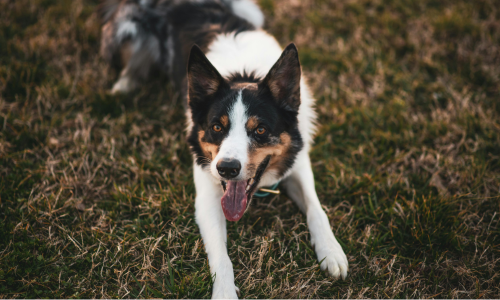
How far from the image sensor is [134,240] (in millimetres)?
2900

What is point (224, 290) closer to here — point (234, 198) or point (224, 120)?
point (234, 198)

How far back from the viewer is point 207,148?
2842 mm

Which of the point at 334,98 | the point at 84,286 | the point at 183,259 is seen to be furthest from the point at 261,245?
the point at 334,98

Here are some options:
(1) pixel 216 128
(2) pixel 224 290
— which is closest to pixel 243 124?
(1) pixel 216 128

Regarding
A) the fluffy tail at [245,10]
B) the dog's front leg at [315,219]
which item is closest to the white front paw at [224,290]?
the dog's front leg at [315,219]

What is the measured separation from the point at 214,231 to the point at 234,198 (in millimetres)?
341

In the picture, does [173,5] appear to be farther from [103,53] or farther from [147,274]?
[147,274]

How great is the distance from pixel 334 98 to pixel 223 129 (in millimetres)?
2267

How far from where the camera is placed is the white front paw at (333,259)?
2.66m

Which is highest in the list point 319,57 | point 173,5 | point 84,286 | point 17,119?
point 173,5

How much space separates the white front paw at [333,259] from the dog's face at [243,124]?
74 cm

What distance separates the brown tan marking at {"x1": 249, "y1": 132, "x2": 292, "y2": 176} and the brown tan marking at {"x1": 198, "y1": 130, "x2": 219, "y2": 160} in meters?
0.32

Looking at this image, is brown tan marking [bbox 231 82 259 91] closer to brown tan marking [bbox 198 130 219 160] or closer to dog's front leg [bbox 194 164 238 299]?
brown tan marking [bbox 198 130 219 160]

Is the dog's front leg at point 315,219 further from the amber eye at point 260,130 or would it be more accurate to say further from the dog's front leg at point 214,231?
the dog's front leg at point 214,231
